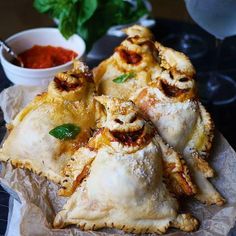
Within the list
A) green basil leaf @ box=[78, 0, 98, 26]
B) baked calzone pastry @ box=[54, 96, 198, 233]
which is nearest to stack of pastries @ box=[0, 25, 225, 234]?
baked calzone pastry @ box=[54, 96, 198, 233]

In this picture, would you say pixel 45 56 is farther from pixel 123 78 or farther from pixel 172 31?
pixel 172 31

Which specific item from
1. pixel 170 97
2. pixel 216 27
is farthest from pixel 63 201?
pixel 216 27

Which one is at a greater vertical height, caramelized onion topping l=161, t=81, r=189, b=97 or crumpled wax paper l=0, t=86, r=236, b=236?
caramelized onion topping l=161, t=81, r=189, b=97

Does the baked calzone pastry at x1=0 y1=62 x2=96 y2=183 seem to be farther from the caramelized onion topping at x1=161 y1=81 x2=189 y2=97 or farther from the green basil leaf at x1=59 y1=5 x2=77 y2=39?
the green basil leaf at x1=59 y1=5 x2=77 y2=39

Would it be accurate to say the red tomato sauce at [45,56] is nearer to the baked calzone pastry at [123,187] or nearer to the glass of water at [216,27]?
the glass of water at [216,27]

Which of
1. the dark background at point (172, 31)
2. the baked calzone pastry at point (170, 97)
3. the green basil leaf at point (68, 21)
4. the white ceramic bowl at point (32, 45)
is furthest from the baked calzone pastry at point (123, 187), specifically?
the green basil leaf at point (68, 21)

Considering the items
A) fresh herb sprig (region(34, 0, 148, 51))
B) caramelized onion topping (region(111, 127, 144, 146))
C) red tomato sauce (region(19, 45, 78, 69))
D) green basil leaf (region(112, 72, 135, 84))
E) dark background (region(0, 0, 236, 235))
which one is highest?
caramelized onion topping (region(111, 127, 144, 146))
